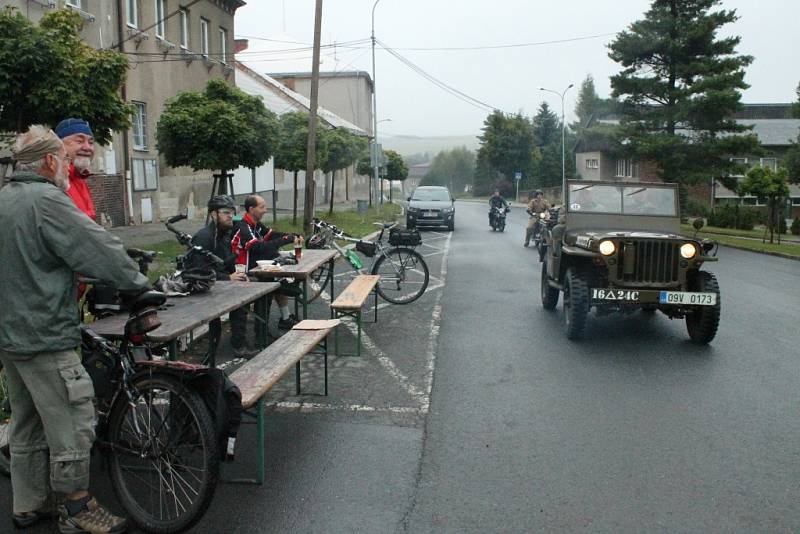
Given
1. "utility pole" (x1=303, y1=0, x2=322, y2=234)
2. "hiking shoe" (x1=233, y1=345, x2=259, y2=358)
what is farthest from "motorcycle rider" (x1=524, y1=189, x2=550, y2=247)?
"hiking shoe" (x1=233, y1=345, x2=259, y2=358)

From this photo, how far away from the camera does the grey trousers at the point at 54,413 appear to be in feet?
11.6

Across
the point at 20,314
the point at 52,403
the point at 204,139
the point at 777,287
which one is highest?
the point at 204,139

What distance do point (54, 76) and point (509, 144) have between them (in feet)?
259

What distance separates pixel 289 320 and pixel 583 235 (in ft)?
11.3

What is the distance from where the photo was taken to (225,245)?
7715mm

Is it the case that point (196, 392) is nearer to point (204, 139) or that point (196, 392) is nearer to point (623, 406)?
point (623, 406)

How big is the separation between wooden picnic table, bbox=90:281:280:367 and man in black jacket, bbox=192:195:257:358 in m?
1.00

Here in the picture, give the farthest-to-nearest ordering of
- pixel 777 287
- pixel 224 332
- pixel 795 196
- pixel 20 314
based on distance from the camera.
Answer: pixel 795 196 < pixel 777 287 < pixel 224 332 < pixel 20 314

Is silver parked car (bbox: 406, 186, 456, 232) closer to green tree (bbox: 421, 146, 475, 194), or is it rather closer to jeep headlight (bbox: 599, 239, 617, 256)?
jeep headlight (bbox: 599, 239, 617, 256)

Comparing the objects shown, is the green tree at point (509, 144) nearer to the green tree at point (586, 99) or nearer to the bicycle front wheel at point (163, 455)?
the green tree at point (586, 99)

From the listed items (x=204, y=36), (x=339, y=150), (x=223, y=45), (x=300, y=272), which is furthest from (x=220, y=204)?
(x=223, y=45)

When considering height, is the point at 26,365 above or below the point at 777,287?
above

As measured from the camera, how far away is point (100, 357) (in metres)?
4.06

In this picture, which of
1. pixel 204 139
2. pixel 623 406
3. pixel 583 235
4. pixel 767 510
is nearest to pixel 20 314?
pixel 767 510
